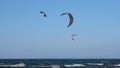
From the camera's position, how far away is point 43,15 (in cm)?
3450

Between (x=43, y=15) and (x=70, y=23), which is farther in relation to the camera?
(x=70, y=23)

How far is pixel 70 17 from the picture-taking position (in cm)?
4109

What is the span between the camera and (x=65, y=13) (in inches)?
1513

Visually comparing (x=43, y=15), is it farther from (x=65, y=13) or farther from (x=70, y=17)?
(x=70, y=17)

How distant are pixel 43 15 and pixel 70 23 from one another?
655 cm

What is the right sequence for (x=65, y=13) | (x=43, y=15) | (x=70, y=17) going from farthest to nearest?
(x=70, y=17) < (x=65, y=13) < (x=43, y=15)

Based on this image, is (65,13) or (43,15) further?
(65,13)

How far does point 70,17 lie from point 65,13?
273cm

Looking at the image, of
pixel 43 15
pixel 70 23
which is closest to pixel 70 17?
pixel 70 23

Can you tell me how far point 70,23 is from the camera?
1594 inches

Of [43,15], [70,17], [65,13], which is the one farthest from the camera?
[70,17]

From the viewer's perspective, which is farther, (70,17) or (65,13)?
(70,17)

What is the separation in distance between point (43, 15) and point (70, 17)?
7087mm

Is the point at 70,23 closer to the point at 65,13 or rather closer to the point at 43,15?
the point at 65,13
